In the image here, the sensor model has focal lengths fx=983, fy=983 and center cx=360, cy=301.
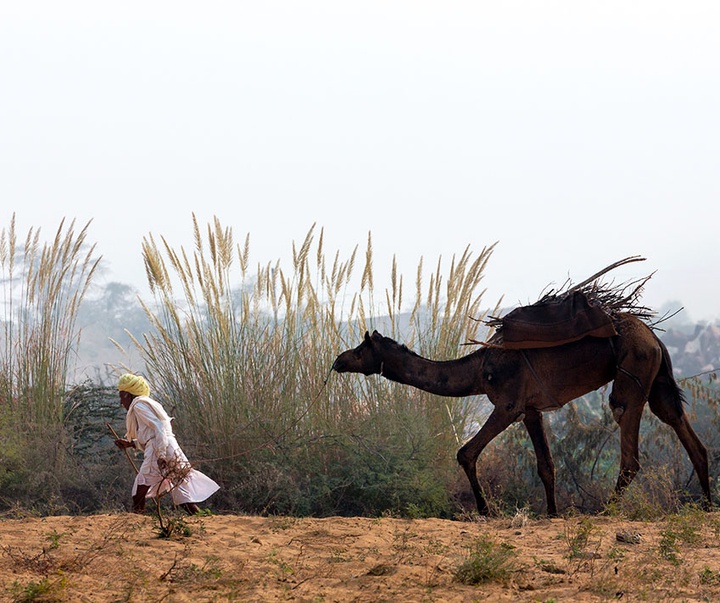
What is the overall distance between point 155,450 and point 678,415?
14.8 ft

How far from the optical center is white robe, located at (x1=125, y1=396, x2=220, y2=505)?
25.4ft

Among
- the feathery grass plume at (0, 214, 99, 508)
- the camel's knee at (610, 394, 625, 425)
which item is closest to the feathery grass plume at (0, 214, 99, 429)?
the feathery grass plume at (0, 214, 99, 508)

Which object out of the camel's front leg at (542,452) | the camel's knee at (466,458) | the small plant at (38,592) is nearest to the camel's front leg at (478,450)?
the camel's knee at (466,458)

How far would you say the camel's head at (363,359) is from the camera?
8.96 m

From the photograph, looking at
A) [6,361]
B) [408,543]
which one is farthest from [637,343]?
[6,361]

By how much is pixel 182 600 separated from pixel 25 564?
1.17 m

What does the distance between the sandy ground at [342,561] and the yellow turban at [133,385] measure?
3.59ft

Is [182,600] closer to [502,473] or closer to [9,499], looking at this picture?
[9,499]

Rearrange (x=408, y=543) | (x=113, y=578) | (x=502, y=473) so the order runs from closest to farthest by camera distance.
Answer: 1. (x=113, y=578)
2. (x=408, y=543)
3. (x=502, y=473)

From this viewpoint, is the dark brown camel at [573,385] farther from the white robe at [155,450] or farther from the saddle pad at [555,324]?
the white robe at [155,450]

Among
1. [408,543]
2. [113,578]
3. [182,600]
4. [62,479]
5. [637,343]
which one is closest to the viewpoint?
[182,600]

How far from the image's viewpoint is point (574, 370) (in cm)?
848

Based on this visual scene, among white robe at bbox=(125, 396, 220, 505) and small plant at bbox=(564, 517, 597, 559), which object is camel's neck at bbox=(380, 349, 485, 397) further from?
small plant at bbox=(564, 517, 597, 559)

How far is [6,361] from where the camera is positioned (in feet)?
34.7
